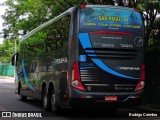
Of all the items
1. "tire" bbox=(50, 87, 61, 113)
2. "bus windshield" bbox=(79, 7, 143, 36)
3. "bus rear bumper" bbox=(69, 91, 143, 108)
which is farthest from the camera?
Result: "tire" bbox=(50, 87, 61, 113)

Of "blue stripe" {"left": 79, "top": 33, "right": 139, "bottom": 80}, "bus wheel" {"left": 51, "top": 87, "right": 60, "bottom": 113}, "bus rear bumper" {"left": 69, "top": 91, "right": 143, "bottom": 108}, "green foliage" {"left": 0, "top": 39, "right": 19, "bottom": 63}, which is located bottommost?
"green foliage" {"left": 0, "top": 39, "right": 19, "bottom": 63}

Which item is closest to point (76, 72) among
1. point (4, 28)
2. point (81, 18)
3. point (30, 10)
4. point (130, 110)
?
point (81, 18)

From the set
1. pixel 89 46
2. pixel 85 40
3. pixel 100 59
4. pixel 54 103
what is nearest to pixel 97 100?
pixel 100 59

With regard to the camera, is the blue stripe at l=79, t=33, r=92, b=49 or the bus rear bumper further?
the blue stripe at l=79, t=33, r=92, b=49

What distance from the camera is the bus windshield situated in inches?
501

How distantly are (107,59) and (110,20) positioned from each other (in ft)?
3.99

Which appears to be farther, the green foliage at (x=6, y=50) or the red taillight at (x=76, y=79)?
the green foliage at (x=6, y=50)

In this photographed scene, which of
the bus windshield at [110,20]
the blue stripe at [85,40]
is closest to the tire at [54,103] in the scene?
the blue stripe at [85,40]

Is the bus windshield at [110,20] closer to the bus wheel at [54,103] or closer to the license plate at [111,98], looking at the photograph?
the license plate at [111,98]

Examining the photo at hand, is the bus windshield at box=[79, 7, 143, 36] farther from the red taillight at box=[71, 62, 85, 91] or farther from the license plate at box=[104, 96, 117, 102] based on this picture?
the license plate at box=[104, 96, 117, 102]

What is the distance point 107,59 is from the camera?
1277 cm

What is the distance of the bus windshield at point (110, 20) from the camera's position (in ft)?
41.8

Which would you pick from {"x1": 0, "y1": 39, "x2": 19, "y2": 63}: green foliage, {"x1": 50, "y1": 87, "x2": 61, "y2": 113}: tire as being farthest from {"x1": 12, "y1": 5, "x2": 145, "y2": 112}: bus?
{"x1": 0, "y1": 39, "x2": 19, "y2": 63}: green foliage

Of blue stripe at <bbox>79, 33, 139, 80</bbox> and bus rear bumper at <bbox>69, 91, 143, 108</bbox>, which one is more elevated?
blue stripe at <bbox>79, 33, 139, 80</bbox>
